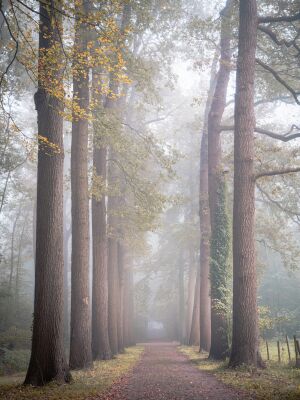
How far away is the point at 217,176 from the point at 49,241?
27.1ft

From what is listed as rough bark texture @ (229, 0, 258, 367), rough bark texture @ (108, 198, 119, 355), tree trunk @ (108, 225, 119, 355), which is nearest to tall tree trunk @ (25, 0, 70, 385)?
rough bark texture @ (229, 0, 258, 367)

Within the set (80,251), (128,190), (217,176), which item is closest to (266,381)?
(80,251)

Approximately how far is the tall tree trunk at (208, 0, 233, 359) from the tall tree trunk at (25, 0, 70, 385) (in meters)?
6.63

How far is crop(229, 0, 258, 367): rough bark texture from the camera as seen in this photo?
9.85 metres

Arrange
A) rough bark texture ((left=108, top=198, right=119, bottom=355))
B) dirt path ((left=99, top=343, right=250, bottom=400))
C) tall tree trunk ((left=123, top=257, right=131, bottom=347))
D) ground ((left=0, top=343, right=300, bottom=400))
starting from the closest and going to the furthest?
ground ((left=0, top=343, right=300, bottom=400))
dirt path ((left=99, top=343, right=250, bottom=400))
rough bark texture ((left=108, top=198, right=119, bottom=355))
tall tree trunk ((left=123, top=257, right=131, bottom=347))

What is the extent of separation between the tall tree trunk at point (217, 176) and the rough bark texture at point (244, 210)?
6.15 feet

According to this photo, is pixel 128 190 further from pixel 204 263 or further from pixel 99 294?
pixel 99 294

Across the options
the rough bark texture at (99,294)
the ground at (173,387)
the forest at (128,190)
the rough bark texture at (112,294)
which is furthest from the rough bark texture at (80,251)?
the rough bark texture at (112,294)

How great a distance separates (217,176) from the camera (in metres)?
14.7

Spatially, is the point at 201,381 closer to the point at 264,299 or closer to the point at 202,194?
the point at 202,194

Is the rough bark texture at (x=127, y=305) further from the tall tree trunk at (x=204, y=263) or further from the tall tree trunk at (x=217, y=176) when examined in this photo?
the tall tree trunk at (x=217, y=176)

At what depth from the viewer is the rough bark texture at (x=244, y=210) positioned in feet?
32.3

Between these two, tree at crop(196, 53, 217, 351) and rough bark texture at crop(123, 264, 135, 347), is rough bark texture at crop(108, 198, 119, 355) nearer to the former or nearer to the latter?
tree at crop(196, 53, 217, 351)

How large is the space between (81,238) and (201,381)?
5212 millimetres
